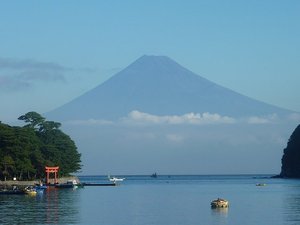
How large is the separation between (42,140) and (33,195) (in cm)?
4478

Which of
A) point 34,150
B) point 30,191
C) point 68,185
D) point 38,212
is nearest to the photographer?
point 38,212

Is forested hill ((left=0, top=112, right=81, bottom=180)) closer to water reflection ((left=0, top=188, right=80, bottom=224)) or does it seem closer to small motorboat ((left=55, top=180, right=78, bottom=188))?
small motorboat ((left=55, top=180, right=78, bottom=188))

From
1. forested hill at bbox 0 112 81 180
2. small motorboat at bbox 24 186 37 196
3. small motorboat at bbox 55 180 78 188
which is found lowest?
small motorboat at bbox 24 186 37 196

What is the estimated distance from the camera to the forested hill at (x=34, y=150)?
13288 cm

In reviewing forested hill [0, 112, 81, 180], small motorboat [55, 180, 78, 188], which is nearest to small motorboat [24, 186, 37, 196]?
forested hill [0, 112, 81, 180]

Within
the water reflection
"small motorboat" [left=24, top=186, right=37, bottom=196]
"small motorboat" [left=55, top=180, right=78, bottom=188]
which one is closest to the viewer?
the water reflection

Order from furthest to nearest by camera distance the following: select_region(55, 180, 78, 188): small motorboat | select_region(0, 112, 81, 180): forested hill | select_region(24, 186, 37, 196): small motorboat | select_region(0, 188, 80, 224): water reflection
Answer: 1. select_region(55, 180, 78, 188): small motorboat
2. select_region(0, 112, 81, 180): forested hill
3. select_region(24, 186, 37, 196): small motorboat
4. select_region(0, 188, 80, 224): water reflection

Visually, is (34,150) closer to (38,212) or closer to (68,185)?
(68,185)

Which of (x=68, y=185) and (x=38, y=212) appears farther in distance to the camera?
(x=68, y=185)

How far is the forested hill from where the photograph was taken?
436 feet

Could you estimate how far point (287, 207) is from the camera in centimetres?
9081

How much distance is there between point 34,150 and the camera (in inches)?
5586

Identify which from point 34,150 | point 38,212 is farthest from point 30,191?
point 38,212

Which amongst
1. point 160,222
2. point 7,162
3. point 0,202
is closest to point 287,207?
point 160,222
